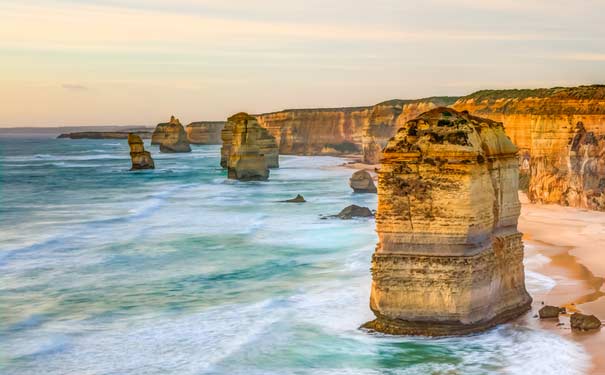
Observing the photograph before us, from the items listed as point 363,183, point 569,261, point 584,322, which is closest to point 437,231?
point 584,322

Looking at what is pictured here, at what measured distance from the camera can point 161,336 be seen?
19109mm

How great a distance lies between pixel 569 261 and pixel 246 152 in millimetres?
43130

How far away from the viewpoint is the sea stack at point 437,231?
56.2ft

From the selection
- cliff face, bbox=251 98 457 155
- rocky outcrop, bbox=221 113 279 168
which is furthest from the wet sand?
cliff face, bbox=251 98 457 155

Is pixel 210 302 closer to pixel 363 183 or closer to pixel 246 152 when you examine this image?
pixel 363 183

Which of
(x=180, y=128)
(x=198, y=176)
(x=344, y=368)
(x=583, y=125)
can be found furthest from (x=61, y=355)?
(x=180, y=128)

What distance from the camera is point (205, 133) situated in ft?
589

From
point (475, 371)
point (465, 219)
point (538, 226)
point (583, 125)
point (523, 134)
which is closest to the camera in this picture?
point (475, 371)

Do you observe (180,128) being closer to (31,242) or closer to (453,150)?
(31,242)

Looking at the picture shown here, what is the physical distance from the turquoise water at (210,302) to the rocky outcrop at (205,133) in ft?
435

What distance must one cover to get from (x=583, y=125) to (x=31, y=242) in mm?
24694

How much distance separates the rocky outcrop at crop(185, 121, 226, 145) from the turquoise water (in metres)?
133

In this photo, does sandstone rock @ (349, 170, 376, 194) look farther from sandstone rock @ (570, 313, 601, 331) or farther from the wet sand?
sandstone rock @ (570, 313, 601, 331)

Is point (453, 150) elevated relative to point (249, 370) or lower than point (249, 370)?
elevated
